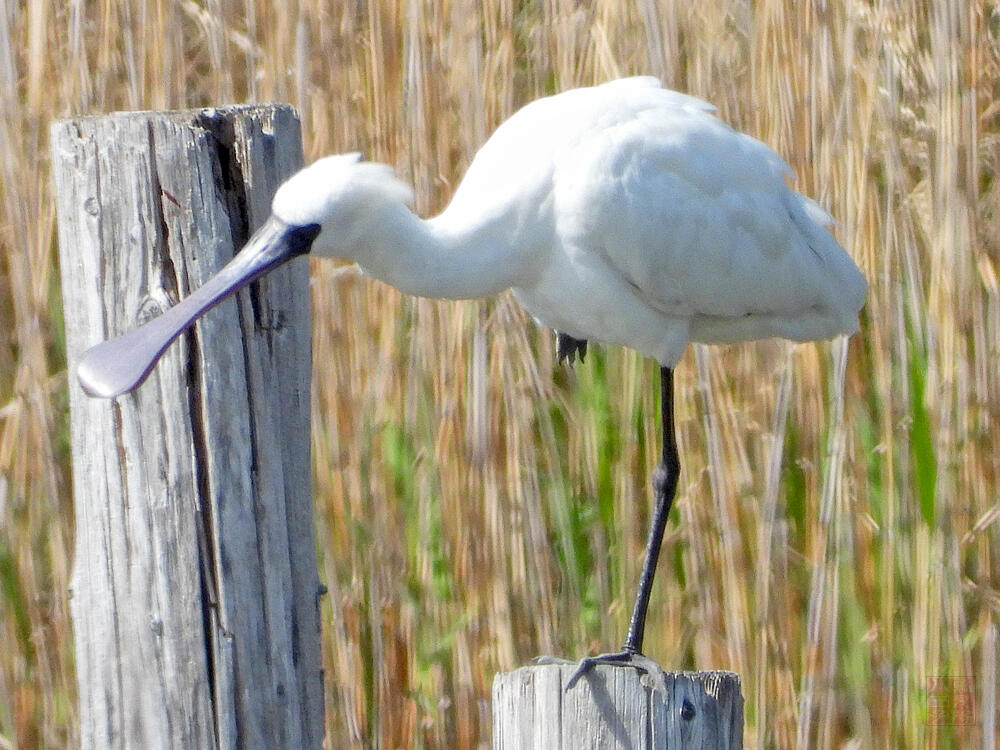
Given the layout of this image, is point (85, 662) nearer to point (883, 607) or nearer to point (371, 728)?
point (371, 728)

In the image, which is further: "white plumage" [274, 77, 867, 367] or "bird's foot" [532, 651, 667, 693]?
"white plumage" [274, 77, 867, 367]

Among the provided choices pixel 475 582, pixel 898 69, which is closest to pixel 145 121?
pixel 475 582

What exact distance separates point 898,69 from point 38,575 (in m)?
1.62

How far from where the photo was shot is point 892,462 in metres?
2.36

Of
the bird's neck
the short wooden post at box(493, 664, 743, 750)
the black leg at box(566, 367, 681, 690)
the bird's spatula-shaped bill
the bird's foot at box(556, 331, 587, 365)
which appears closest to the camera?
the bird's spatula-shaped bill

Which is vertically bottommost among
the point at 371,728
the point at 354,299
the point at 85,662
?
the point at 371,728

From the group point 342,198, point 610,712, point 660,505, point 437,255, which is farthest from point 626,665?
point 342,198

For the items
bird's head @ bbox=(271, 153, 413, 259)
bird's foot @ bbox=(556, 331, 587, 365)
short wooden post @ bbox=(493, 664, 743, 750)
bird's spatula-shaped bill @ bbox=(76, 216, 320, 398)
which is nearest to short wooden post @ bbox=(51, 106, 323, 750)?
bird's spatula-shaped bill @ bbox=(76, 216, 320, 398)

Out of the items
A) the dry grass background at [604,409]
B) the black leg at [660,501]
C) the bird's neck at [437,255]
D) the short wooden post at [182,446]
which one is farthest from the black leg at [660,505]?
the short wooden post at [182,446]

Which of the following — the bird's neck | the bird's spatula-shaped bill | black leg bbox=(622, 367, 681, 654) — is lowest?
black leg bbox=(622, 367, 681, 654)

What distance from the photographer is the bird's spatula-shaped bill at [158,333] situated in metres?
1.29

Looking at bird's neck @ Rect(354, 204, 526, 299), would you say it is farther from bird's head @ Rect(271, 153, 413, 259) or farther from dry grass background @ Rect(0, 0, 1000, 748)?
dry grass background @ Rect(0, 0, 1000, 748)

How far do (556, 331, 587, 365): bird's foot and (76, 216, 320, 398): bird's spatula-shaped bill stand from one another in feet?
3.09

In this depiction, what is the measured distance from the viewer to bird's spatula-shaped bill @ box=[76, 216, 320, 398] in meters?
1.29
